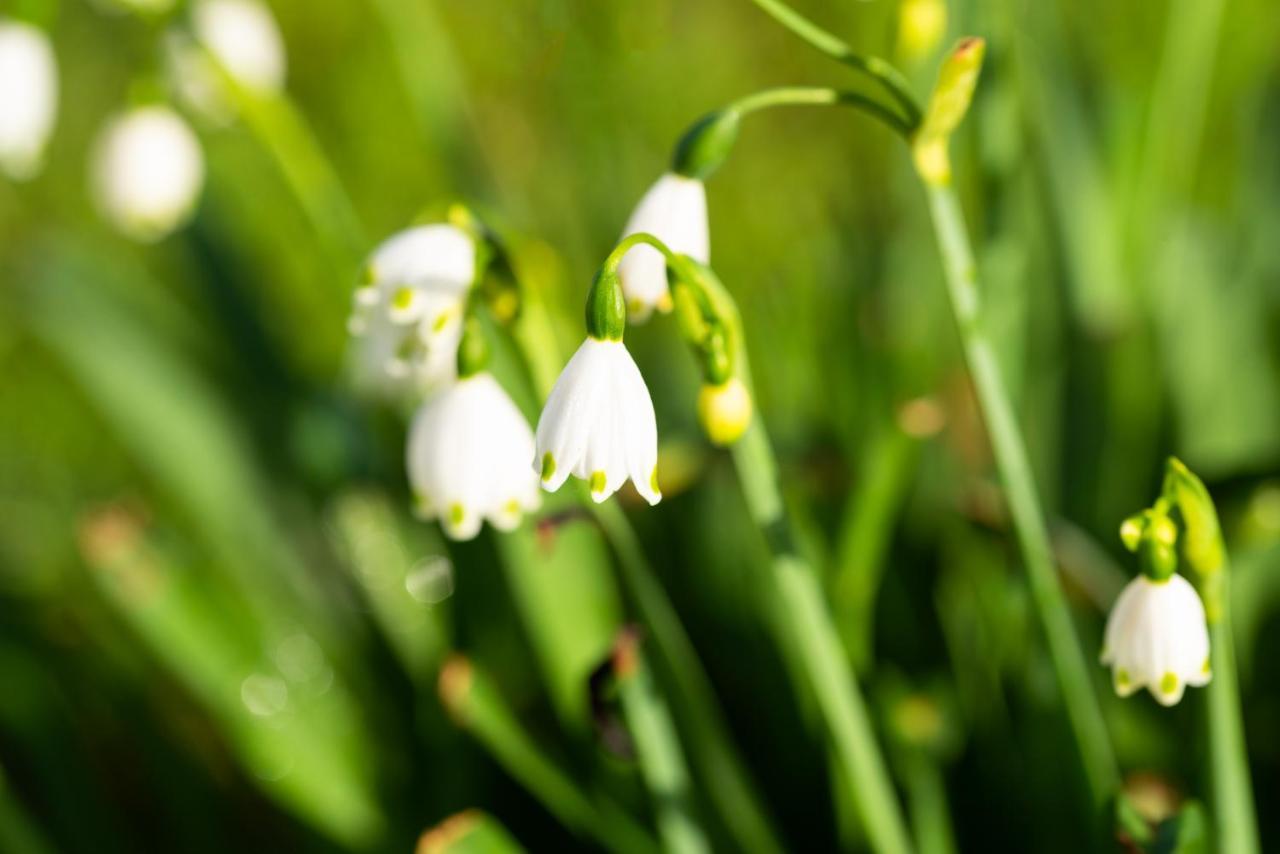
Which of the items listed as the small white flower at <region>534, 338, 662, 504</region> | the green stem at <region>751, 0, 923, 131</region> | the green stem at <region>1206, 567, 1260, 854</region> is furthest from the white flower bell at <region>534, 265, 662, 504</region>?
the green stem at <region>1206, 567, 1260, 854</region>

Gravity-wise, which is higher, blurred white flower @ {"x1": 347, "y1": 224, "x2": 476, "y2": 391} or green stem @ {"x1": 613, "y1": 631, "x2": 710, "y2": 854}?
blurred white flower @ {"x1": 347, "y1": 224, "x2": 476, "y2": 391}

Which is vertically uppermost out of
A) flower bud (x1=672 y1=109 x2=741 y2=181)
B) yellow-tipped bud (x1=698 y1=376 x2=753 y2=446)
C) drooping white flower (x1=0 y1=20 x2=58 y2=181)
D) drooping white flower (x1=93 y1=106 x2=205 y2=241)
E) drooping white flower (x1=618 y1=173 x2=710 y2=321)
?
drooping white flower (x1=0 y1=20 x2=58 y2=181)

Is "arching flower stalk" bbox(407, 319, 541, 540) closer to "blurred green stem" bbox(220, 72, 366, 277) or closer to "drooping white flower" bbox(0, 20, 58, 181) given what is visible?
"blurred green stem" bbox(220, 72, 366, 277)

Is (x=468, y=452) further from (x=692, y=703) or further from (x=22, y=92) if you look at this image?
(x=22, y=92)

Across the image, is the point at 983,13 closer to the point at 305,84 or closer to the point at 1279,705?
the point at 1279,705

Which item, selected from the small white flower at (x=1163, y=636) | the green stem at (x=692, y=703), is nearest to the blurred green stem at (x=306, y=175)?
the green stem at (x=692, y=703)

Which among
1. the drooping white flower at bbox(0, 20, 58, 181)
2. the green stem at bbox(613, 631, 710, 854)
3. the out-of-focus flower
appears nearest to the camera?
the green stem at bbox(613, 631, 710, 854)

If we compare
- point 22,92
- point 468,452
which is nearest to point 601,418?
point 468,452
